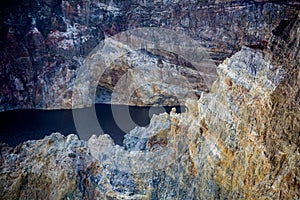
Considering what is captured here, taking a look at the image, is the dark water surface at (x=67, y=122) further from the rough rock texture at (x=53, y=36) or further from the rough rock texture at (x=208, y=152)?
the rough rock texture at (x=208, y=152)

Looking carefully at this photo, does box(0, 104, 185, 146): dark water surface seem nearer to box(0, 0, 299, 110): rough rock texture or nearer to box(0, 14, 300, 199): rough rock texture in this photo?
box(0, 0, 299, 110): rough rock texture

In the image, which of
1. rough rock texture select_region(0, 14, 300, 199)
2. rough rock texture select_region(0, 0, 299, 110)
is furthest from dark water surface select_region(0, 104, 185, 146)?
rough rock texture select_region(0, 14, 300, 199)

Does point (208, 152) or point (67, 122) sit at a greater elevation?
point (208, 152)

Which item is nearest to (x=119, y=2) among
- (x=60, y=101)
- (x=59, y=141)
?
(x=60, y=101)

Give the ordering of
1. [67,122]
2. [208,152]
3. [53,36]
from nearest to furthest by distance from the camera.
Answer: [208,152], [67,122], [53,36]

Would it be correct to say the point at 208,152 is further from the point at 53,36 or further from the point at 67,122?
the point at 53,36

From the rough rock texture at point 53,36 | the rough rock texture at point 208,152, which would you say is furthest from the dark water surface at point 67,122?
the rough rock texture at point 208,152

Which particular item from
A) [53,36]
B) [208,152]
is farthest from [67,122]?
[208,152]
